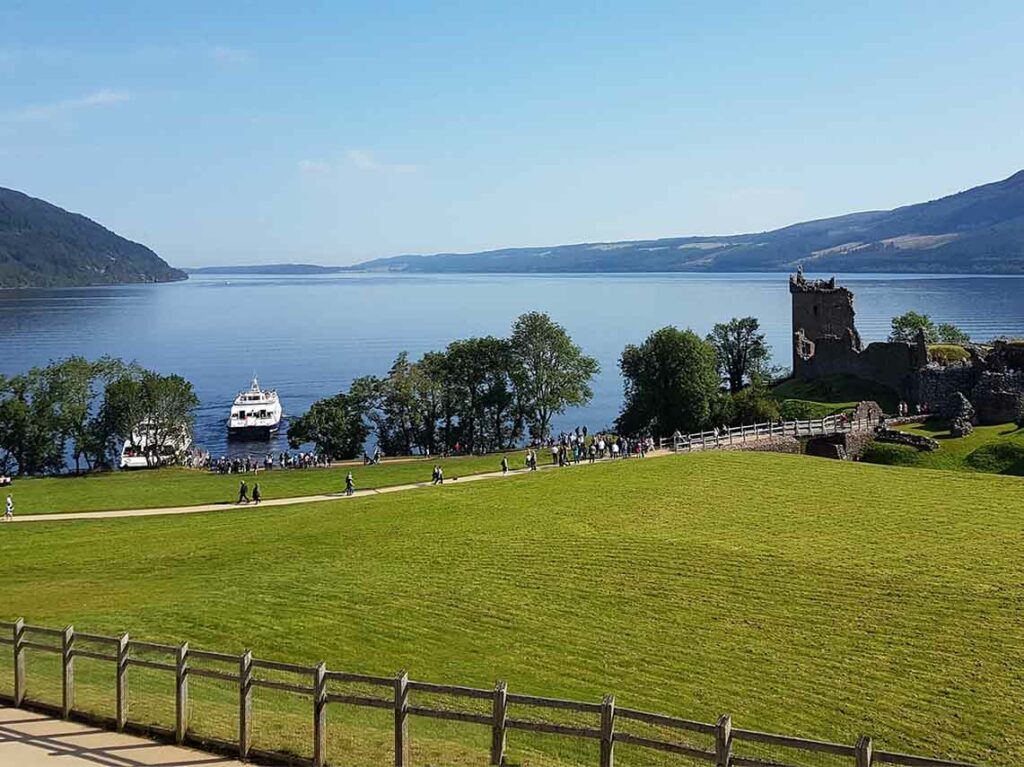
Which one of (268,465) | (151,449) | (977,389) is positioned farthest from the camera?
(151,449)

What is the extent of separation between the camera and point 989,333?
6427 inches

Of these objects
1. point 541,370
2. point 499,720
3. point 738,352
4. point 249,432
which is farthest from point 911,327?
point 499,720

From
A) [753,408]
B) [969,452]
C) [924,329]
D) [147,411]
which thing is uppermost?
[924,329]

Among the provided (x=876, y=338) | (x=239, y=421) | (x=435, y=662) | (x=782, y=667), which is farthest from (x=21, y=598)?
(x=876, y=338)

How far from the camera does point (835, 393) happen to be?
248 ft

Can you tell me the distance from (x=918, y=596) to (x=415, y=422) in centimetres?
5878

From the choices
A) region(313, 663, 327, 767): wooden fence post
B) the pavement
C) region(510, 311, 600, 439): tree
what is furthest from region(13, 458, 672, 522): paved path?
region(510, 311, 600, 439): tree

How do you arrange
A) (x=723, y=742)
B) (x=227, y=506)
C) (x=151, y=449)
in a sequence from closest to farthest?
(x=723, y=742)
(x=227, y=506)
(x=151, y=449)

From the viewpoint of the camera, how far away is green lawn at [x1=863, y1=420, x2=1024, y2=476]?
50.0m

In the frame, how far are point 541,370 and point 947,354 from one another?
30.2m

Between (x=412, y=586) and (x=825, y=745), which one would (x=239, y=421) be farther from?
(x=825, y=745)

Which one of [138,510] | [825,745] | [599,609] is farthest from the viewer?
[138,510]

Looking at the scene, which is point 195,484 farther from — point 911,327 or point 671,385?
point 911,327

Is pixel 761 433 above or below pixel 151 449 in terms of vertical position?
above
